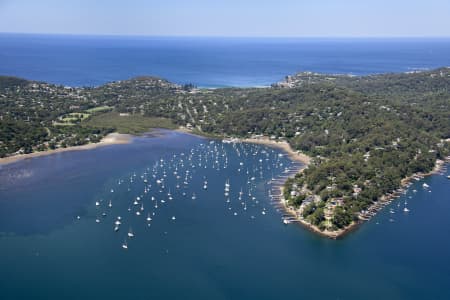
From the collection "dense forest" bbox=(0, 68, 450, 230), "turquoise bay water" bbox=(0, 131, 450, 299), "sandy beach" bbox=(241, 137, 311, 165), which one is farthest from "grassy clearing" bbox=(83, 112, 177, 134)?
"turquoise bay water" bbox=(0, 131, 450, 299)

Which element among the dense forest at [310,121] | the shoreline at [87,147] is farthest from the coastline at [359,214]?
the shoreline at [87,147]

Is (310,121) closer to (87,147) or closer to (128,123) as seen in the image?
(128,123)

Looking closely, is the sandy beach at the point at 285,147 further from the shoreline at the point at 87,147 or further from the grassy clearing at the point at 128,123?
the shoreline at the point at 87,147

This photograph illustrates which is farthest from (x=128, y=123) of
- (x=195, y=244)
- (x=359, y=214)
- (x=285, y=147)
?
(x=359, y=214)

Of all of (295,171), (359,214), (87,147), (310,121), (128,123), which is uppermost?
(310,121)

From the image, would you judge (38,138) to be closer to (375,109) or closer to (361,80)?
(375,109)

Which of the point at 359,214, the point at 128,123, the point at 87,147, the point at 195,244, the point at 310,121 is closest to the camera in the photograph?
the point at 195,244
